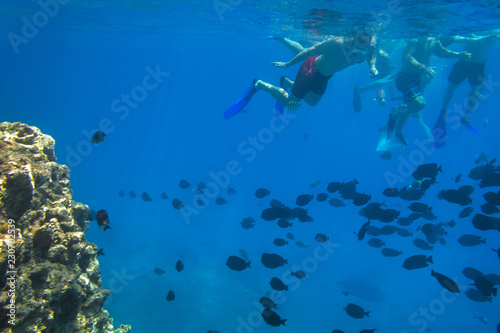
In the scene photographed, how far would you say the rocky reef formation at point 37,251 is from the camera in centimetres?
296

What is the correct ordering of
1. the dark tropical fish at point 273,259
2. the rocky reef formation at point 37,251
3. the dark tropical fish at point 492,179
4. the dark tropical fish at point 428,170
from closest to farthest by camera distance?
1. the rocky reef formation at point 37,251
2. the dark tropical fish at point 273,259
3. the dark tropical fish at point 492,179
4. the dark tropical fish at point 428,170

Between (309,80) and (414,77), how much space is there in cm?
748

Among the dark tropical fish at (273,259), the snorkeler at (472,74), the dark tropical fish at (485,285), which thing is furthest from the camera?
the snorkeler at (472,74)

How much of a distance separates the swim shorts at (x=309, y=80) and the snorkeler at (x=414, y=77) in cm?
462

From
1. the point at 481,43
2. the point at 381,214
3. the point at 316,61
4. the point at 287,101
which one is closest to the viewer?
the point at 381,214

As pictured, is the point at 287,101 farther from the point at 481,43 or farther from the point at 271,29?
the point at 271,29

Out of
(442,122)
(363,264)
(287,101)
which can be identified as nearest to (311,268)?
(363,264)

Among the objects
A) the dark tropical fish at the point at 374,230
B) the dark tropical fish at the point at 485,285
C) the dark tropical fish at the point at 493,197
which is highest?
the dark tropical fish at the point at 493,197

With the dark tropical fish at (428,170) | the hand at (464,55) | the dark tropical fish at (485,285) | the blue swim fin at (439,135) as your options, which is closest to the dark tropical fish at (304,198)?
the dark tropical fish at (428,170)

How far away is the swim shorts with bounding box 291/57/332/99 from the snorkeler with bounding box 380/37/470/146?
182 inches

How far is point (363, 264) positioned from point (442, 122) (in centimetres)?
1699

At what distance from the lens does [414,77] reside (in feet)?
41.7

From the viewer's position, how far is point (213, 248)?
21.8 meters

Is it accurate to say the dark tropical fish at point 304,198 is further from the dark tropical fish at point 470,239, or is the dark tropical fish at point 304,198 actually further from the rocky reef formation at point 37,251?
the rocky reef formation at point 37,251
